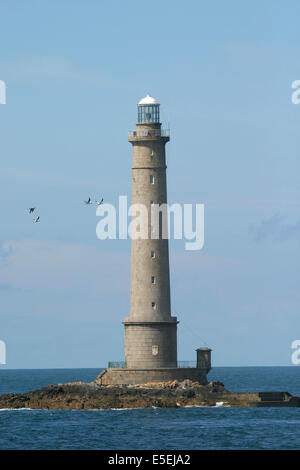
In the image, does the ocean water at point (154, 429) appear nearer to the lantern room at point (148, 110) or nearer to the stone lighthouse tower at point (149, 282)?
the stone lighthouse tower at point (149, 282)

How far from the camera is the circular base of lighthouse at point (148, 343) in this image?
92625 millimetres

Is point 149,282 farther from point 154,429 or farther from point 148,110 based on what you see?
point 154,429

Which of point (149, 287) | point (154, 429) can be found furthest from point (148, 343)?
point (154, 429)

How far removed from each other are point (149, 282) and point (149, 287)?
0.37 meters

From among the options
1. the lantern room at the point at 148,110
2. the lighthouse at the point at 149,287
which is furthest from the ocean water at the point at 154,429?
the lantern room at the point at 148,110

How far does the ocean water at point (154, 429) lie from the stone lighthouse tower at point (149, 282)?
5.99m

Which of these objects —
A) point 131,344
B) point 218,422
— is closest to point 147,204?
point 131,344

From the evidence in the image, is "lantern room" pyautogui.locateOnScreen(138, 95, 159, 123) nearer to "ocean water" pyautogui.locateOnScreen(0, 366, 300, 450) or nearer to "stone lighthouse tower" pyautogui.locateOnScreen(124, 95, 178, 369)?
"stone lighthouse tower" pyautogui.locateOnScreen(124, 95, 178, 369)

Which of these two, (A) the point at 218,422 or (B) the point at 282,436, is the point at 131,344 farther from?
(B) the point at 282,436

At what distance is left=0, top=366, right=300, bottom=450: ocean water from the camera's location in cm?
7206

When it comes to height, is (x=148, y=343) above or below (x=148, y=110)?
below

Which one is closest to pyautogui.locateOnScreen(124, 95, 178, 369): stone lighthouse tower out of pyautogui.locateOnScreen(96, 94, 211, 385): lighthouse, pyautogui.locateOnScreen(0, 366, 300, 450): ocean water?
pyautogui.locateOnScreen(96, 94, 211, 385): lighthouse

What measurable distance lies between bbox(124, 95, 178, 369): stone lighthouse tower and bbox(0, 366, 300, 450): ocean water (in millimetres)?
5991

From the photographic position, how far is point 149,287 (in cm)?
9250
